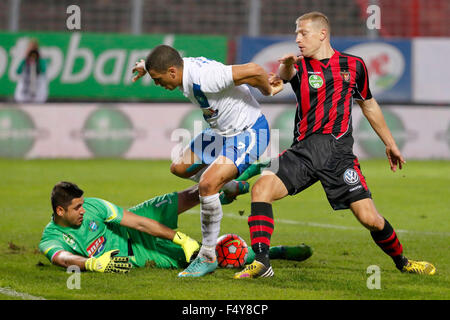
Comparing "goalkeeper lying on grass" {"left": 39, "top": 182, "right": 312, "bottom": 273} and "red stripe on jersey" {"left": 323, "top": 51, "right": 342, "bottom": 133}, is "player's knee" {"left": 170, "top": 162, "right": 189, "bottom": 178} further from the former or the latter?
"red stripe on jersey" {"left": 323, "top": 51, "right": 342, "bottom": 133}

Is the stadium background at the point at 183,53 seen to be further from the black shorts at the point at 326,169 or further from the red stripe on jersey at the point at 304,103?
the black shorts at the point at 326,169

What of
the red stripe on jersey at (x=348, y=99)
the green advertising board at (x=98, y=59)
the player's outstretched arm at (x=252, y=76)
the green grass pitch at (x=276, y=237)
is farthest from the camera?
the green advertising board at (x=98, y=59)

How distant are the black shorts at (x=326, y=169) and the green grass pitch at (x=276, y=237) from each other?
67 cm

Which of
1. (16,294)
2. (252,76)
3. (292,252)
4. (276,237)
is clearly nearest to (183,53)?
(276,237)

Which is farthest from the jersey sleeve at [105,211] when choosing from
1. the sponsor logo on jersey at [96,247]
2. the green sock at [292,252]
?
the green sock at [292,252]

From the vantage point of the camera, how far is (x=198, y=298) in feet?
17.6

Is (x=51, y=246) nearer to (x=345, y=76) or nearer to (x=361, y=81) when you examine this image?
(x=345, y=76)

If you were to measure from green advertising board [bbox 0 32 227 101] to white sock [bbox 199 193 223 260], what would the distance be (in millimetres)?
11828

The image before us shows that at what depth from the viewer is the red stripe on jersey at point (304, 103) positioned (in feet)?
21.1

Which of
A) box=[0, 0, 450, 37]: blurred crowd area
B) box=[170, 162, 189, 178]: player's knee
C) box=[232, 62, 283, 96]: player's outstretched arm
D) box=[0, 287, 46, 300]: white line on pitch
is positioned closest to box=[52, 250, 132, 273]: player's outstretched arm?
box=[0, 287, 46, 300]: white line on pitch

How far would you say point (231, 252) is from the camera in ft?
22.2

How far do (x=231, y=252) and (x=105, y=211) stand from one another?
3.67ft
